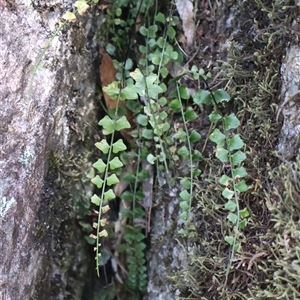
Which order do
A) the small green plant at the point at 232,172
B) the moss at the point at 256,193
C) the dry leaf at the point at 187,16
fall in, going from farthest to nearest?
the dry leaf at the point at 187,16
the small green plant at the point at 232,172
the moss at the point at 256,193

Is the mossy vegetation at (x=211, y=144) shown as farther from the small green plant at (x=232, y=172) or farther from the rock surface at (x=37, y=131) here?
the rock surface at (x=37, y=131)

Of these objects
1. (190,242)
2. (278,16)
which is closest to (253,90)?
(278,16)

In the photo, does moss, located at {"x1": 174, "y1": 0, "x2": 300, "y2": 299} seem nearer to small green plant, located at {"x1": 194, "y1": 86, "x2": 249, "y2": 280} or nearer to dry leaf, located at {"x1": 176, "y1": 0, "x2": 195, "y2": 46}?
small green plant, located at {"x1": 194, "y1": 86, "x2": 249, "y2": 280}

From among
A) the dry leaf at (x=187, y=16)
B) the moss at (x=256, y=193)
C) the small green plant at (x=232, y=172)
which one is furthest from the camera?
the dry leaf at (x=187, y=16)

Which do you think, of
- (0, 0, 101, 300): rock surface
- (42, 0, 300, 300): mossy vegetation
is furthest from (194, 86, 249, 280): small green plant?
(0, 0, 101, 300): rock surface

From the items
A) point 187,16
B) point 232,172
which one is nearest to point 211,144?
point 232,172

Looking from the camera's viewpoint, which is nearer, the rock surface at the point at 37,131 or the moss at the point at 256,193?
the moss at the point at 256,193

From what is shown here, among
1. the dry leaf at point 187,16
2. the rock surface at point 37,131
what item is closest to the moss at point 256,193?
the dry leaf at point 187,16
